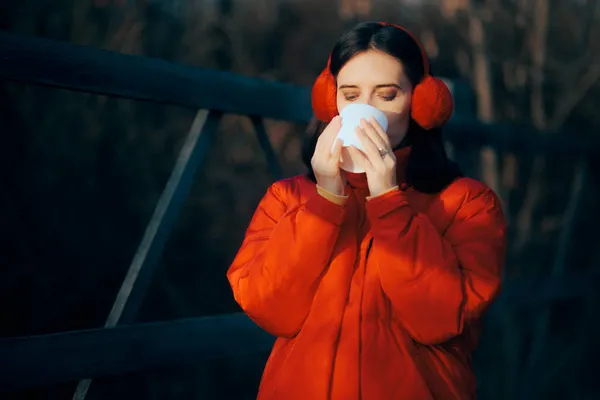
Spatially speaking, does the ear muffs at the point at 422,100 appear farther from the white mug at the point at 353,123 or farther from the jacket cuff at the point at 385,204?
the jacket cuff at the point at 385,204

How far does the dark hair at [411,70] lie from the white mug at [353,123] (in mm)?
161

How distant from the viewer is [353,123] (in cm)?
134

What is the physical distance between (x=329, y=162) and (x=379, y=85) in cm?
24

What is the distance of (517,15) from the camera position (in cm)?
459

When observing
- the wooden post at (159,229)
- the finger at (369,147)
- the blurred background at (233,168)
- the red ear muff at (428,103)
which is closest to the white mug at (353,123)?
the finger at (369,147)

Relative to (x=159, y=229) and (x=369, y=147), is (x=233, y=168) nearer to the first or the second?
(x=159, y=229)

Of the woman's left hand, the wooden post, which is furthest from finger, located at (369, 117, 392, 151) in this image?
the wooden post

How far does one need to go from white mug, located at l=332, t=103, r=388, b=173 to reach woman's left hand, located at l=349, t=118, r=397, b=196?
14 mm

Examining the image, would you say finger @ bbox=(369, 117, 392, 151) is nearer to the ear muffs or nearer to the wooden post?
the ear muffs

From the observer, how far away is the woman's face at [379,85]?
1.45 m

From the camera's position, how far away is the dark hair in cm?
147

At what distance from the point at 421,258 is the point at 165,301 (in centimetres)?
314

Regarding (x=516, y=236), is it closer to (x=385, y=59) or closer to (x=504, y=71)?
(x=504, y=71)

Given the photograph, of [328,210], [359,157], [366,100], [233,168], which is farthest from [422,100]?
[233,168]
